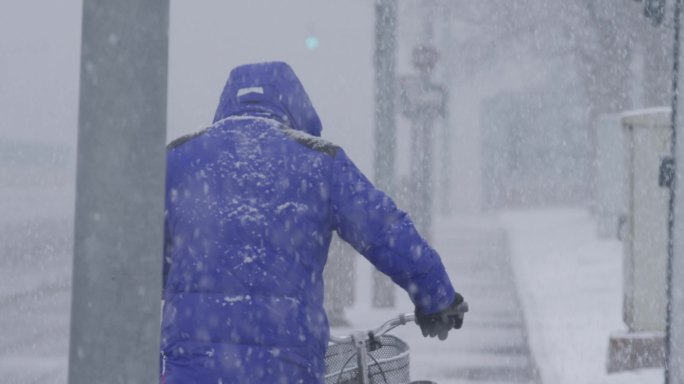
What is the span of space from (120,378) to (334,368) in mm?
1648

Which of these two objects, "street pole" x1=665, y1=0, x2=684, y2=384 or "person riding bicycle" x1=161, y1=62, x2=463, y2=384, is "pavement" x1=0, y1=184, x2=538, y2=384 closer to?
"street pole" x1=665, y1=0, x2=684, y2=384

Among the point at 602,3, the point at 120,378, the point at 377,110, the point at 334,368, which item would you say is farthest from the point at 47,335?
the point at 602,3

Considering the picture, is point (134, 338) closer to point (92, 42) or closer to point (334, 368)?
point (92, 42)

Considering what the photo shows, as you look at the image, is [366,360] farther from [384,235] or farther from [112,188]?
[112,188]

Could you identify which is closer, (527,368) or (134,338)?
(134,338)

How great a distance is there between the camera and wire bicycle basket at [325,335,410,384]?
3.47 m

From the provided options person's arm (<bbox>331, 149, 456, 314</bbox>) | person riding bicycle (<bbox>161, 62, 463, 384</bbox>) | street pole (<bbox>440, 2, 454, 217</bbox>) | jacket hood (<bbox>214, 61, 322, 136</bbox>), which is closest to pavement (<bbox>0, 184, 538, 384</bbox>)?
jacket hood (<bbox>214, 61, 322, 136</bbox>)

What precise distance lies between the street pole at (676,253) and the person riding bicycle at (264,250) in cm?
252

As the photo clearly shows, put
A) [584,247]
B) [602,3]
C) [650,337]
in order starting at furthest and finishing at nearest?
1. [602,3]
2. [584,247]
3. [650,337]

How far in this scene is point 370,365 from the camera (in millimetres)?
3500

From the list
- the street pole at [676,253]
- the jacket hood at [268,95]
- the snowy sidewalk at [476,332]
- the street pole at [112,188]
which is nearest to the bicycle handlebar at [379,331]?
the jacket hood at [268,95]

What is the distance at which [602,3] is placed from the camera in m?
21.6

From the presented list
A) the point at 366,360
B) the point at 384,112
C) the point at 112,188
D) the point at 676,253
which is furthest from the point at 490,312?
the point at 112,188

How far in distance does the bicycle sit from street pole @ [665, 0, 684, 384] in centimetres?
219
